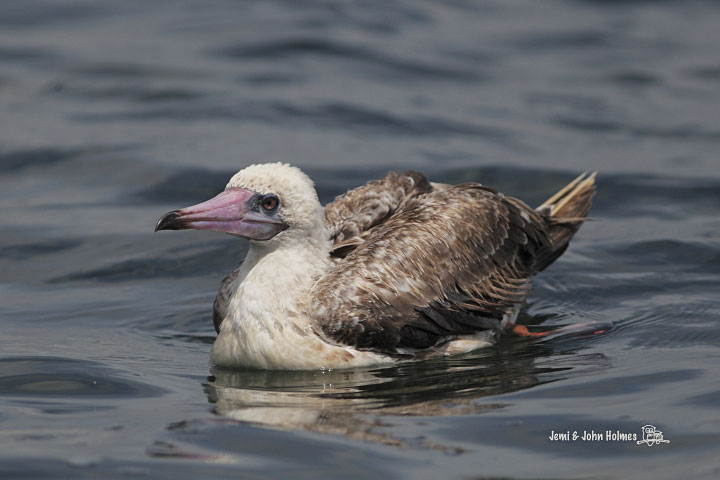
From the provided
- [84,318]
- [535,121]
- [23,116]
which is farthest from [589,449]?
[23,116]

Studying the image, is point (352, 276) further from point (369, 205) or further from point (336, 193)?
point (336, 193)

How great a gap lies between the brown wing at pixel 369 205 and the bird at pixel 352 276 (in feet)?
0.05

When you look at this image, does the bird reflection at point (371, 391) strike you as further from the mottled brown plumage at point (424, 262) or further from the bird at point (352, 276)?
the mottled brown plumage at point (424, 262)

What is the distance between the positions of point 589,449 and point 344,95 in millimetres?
11306

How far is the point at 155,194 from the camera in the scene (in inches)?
545

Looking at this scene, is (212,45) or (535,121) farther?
(212,45)

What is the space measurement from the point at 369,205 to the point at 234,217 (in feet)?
5.62

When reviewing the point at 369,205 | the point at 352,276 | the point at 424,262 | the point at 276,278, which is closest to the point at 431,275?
the point at 424,262

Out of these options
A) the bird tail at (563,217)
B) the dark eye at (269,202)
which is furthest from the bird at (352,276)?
the bird tail at (563,217)

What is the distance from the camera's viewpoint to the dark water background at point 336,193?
693 centimetres

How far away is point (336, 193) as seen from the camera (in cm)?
1395

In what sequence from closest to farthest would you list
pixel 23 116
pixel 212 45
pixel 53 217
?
1. pixel 53 217
2. pixel 23 116
3. pixel 212 45

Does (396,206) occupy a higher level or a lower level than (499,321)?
higher

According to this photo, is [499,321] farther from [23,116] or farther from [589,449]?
[23,116]
